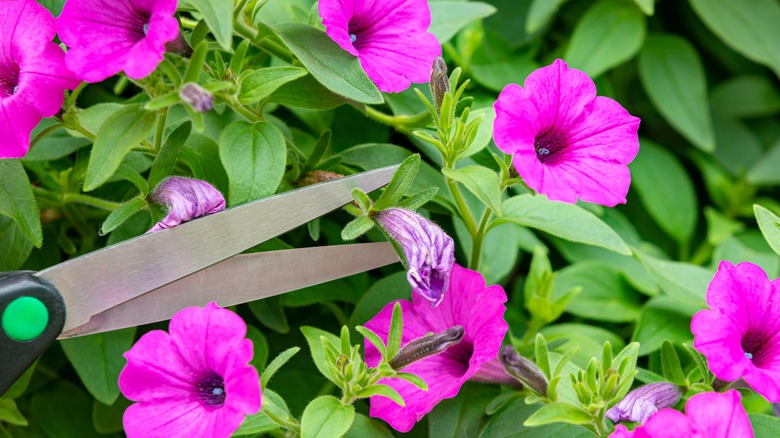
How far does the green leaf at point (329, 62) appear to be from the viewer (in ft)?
2.02

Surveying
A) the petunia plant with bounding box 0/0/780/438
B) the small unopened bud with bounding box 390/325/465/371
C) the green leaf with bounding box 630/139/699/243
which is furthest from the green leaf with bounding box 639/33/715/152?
the small unopened bud with bounding box 390/325/465/371

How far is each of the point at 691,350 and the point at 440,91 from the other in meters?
0.27

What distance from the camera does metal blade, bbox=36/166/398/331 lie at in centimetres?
58

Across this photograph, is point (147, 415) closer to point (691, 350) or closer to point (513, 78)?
point (691, 350)

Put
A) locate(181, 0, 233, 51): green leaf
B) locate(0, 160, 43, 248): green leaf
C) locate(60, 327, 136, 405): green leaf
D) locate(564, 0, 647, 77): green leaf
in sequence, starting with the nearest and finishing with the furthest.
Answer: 1. locate(181, 0, 233, 51): green leaf
2. locate(0, 160, 43, 248): green leaf
3. locate(60, 327, 136, 405): green leaf
4. locate(564, 0, 647, 77): green leaf

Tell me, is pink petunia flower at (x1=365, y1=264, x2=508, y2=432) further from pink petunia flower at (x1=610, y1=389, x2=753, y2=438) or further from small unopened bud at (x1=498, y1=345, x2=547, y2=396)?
pink petunia flower at (x1=610, y1=389, x2=753, y2=438)

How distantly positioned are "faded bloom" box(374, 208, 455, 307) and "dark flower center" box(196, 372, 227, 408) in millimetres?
146

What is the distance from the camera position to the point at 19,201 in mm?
634

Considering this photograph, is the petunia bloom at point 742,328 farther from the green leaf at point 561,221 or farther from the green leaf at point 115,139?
the green leaf at point 115,139

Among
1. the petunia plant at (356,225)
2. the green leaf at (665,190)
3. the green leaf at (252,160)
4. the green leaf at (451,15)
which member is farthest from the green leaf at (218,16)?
the green leaf at (665,190)

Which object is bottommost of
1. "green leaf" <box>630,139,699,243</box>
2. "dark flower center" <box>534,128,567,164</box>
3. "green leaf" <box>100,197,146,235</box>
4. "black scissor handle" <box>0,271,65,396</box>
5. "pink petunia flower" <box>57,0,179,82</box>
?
"green leaf" <box>630,139,699,243</box>

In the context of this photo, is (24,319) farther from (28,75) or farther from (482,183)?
(482,183)

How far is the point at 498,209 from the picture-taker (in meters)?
0.60

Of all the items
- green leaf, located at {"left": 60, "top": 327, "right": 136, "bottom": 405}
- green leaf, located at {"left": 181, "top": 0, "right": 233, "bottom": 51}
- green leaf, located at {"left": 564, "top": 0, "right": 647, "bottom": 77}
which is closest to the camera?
green leaf, located at {"left": 181, "top": 0, "right": 233, "bottom": 51}
